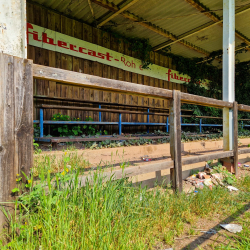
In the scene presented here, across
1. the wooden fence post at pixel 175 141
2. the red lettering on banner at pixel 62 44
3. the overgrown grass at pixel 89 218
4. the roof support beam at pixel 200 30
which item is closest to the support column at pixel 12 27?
the overgrown grass at pixel 89 218

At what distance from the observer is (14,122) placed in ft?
4.67

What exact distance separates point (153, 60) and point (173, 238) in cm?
752

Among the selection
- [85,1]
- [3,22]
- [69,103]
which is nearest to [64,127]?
[69,103]

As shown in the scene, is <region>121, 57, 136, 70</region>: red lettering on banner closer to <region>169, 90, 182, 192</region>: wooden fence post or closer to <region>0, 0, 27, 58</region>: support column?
<region>169, 90, 182, 192</region>: wooden fence post

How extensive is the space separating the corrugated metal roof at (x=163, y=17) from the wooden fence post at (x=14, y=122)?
4.77 meters

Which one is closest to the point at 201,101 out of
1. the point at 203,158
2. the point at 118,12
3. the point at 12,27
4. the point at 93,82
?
the point at 203,158

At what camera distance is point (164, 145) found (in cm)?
446

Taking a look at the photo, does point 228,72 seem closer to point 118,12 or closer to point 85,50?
point 118,12

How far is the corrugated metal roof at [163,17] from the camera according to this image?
18.2 ft

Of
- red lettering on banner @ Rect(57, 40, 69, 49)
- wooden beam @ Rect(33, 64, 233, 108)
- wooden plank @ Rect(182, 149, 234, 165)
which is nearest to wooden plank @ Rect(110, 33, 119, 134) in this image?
red lettering on banner @ Rect(57, 40, 69, 49)

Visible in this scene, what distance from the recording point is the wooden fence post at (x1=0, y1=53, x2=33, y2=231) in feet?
4.50

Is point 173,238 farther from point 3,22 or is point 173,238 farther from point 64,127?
point 64,127

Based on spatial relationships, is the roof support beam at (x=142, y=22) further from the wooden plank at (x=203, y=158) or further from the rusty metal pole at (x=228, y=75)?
the wooden plank at (x=203, y=158)

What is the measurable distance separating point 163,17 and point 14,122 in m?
5.98
